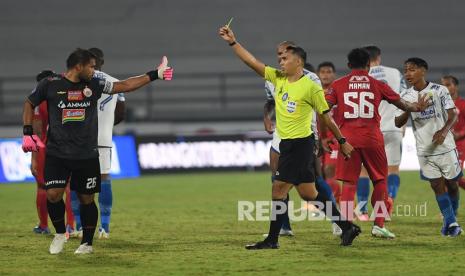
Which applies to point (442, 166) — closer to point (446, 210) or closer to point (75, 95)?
point (446, 210)

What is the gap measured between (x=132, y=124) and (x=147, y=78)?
1651 centimetres

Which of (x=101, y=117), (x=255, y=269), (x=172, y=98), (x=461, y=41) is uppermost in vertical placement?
(x=461, y=41)

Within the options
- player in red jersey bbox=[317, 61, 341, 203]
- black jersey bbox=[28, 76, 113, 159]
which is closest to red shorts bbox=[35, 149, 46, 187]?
black jersey bbox=[28, 76, 113, 159]

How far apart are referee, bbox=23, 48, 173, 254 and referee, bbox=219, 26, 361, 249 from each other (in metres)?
1.11

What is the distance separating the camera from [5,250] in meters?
9.14

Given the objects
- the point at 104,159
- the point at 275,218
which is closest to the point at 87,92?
the point at 104,159

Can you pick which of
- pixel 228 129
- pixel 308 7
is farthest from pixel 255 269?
pixel 308 7

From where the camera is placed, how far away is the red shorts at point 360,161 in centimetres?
977

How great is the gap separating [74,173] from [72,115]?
2.00 feet

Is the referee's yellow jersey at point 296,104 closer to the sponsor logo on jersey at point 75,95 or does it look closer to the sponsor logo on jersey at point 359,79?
the sponsor logo on jersey at point 359,79

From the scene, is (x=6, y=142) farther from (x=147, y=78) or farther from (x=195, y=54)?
(x=147, y=78)

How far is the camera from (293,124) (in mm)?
8852

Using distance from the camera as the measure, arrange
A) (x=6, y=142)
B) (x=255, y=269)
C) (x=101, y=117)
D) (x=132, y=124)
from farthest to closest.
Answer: (x=132, y=124) < (x=6, y=142) < (x=101, y=117) < (x=255, y=269)

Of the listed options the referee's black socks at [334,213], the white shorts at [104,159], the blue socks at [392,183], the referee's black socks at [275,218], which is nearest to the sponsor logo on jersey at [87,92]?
the white shorts at [104,159]
